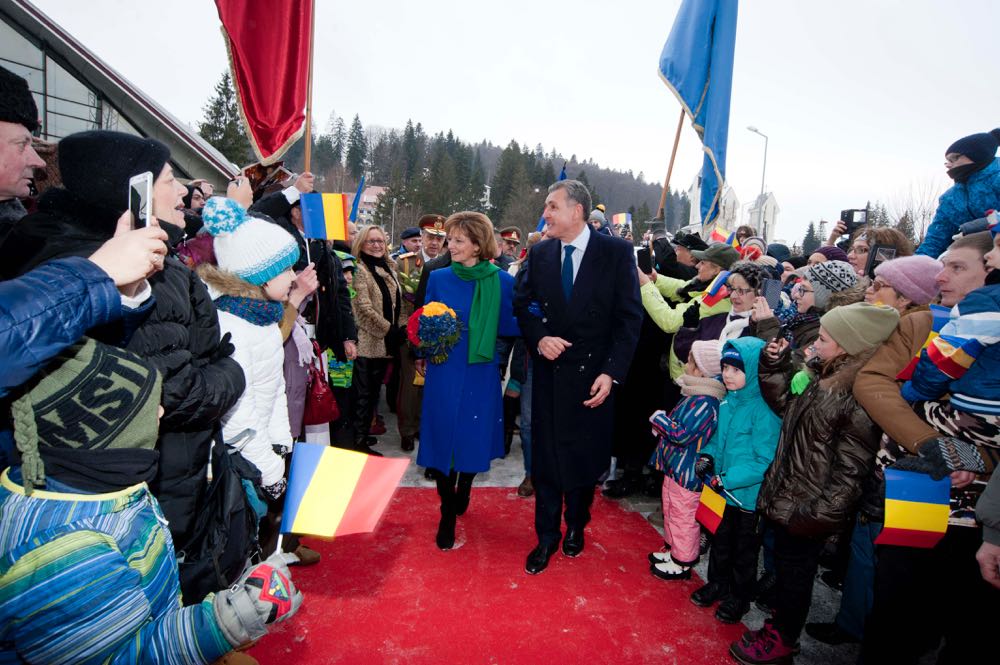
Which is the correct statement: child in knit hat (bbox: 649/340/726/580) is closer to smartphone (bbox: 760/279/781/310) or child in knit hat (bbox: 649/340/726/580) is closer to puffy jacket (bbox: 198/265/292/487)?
smartphone (bbox: 760/279/781/310)

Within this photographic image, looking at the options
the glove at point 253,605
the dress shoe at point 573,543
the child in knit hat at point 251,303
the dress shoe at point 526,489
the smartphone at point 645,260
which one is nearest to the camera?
the glove at point 253,605

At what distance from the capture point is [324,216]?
353cm

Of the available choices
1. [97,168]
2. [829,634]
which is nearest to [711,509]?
[829,634]

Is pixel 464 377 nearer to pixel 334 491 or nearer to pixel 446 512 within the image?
pixel 446 512

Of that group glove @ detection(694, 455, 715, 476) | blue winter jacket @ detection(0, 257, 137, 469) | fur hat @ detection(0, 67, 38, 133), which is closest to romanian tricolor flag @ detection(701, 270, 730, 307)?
glove @ detection(694, 455, 715, 476)

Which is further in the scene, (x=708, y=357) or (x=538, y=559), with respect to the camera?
(x=538, y=559)

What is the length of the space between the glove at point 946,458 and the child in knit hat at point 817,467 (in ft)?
0.87

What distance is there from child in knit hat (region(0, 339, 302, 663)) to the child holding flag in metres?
2.61

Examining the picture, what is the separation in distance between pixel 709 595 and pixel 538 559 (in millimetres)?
1102

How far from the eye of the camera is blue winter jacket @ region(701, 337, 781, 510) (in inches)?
117

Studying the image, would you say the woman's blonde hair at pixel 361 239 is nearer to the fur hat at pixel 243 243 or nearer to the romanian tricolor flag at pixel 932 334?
the fur hat at pixel 243 243

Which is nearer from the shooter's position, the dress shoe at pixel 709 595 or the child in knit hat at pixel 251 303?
the child in knit hat at pixel 251 303

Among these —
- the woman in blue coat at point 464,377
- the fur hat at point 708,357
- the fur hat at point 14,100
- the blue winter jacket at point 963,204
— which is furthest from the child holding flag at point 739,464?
the fur hat at point 14,100

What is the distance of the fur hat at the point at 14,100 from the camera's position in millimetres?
2123
